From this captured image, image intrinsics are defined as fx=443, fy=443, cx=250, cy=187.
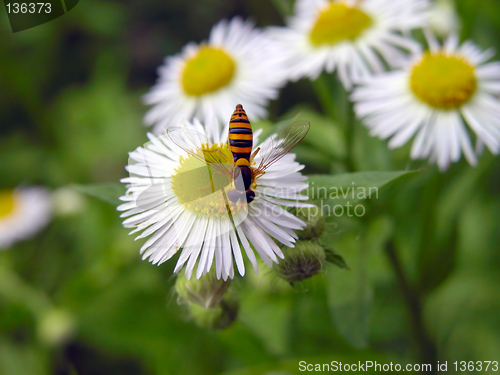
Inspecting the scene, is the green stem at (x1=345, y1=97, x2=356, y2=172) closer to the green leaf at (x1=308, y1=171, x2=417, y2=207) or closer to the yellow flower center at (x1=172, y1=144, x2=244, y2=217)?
the green leaf at (x1=308, y1=171, x2=417, y2=207)

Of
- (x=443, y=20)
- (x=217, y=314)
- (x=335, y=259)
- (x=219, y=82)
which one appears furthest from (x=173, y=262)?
(x=443, y=20)

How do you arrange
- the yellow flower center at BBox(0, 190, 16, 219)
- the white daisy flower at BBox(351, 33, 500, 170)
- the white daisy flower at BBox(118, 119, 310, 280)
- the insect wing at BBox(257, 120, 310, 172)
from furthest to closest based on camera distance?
the yellow flower center at BBox(0, 190, 16, 219) < the white daisy flower at BBox(351, 33, 500, 170) < the insect wing at BBox(257, 120, 310, 172) < the white daisy flower at BBox(118, 119, 310, 280)

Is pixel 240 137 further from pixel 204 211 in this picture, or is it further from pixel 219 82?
pixel 219 82

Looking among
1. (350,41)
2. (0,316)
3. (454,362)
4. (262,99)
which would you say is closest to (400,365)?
(454,362)

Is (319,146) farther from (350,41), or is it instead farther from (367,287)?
(367,287)

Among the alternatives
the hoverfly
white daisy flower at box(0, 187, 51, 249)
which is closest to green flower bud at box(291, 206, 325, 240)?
the hoverfly

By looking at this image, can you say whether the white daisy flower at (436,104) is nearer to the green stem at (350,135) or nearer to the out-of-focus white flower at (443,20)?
the green stem at (350,135)
